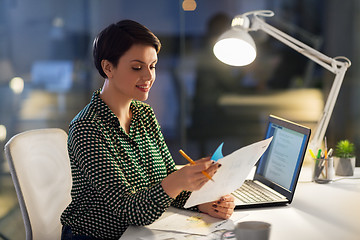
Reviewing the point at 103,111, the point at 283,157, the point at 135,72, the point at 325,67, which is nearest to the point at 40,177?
the point at 103,111

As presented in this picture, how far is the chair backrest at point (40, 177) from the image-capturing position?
1672mm

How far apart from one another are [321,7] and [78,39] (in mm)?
1851

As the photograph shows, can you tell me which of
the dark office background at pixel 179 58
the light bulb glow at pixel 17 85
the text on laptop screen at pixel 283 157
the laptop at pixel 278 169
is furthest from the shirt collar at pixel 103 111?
the light bulb glow at pixel 17 85

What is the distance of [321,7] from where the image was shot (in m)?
3.61

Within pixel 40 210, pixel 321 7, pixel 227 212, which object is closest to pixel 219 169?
pixel 227 212

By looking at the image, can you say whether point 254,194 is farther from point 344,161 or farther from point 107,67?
point 107,67

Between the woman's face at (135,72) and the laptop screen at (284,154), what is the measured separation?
1.75 feet

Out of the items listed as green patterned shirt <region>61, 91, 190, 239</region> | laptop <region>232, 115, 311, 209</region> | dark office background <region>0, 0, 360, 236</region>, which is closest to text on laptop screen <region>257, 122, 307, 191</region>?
laptop <region>232, 115, 311, 209</region>

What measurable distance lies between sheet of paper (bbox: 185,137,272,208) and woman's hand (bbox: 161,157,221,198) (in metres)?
0.04

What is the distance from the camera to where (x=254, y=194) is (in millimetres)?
1669

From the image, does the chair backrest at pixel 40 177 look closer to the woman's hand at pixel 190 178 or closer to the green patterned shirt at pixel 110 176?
the green patterned shirt at pixel 110 176

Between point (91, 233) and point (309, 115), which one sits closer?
point (91, 233)

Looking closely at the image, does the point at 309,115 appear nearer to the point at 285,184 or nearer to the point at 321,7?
the point at 321,7

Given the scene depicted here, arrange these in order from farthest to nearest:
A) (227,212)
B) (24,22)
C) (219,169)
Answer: (24,22) → (227,212) → (219,169)
